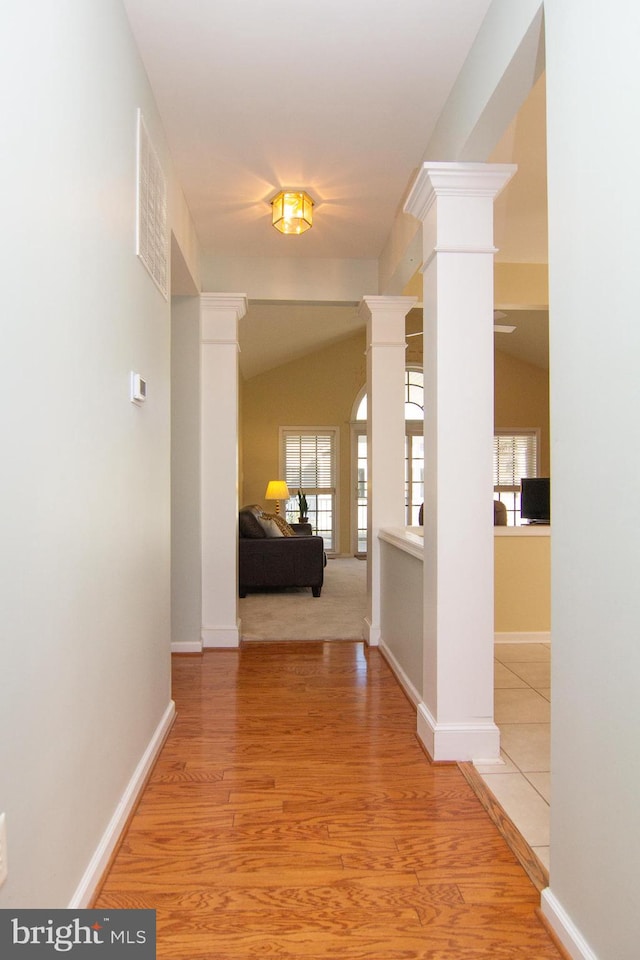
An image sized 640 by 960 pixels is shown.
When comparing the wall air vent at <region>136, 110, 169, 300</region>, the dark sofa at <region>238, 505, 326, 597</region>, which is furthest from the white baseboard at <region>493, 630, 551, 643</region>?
the wall air vent at <region>136, 110, 169, 300</region>

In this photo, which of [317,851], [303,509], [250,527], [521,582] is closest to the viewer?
[317,851]

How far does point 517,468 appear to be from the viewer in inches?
388

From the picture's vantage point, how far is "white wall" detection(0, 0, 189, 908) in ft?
4.04

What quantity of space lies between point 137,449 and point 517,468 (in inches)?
331

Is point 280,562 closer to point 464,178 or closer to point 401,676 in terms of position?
point 401,676

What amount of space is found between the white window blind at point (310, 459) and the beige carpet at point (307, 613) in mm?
2727

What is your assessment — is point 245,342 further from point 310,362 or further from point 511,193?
point 511,193

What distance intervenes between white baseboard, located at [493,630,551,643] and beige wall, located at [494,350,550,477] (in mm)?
5686

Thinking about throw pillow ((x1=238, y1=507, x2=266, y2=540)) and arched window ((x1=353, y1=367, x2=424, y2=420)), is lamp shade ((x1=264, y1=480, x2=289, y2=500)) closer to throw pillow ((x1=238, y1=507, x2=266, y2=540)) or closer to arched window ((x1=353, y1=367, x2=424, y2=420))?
arched window ((x1=353, y1=367, x2=424, y2=420))

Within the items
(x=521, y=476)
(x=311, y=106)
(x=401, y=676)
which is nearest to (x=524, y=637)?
(x=401, y=676)

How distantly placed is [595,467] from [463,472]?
1.22 meters

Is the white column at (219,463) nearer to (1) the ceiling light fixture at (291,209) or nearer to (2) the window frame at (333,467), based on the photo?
Answer: (1) the ceiling light fixture at (291,209)

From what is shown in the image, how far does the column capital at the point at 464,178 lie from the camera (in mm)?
2549

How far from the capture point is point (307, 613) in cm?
556
